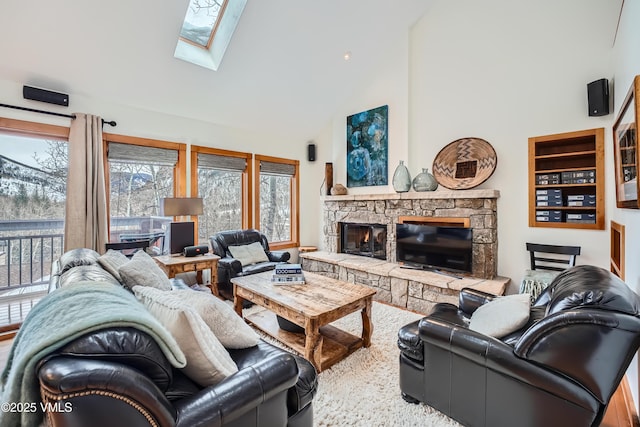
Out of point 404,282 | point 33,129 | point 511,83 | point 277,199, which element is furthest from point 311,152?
point 33,129

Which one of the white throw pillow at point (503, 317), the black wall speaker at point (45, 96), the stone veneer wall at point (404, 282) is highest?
the black wall speaker at point (45, 96)

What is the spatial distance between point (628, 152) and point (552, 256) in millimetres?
1739

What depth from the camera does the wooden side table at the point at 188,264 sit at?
11.3 feet

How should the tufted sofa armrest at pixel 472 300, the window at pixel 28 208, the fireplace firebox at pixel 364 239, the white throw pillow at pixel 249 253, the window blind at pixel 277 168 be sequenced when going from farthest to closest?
1. the window blind at pixel 277 168
2. the fireplace firebox at pixel 364 239
3. the white throw pillow at pixel 249 253
4. the window at pixel 28 208
5. the tufted sofa armrest at pixel 472 300

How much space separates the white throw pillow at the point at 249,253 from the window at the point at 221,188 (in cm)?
73

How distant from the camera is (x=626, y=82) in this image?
2.17m

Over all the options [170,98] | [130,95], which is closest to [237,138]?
[170,98]

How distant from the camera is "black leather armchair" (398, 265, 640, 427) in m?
1.22

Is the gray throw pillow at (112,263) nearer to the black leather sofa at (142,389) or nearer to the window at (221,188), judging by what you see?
the black leather sofa at (142,389)

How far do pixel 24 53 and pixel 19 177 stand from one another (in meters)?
1.29

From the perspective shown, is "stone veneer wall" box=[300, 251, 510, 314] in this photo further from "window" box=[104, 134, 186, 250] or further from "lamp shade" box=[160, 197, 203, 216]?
"window" box=[104, 134, 186, 250]

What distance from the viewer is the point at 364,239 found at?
492cm

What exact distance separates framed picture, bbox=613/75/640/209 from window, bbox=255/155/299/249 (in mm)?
4399

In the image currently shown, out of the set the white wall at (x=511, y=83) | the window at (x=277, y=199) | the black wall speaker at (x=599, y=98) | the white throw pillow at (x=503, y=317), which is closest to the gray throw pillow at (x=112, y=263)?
the white throw pillow at (x=503, y=317)
